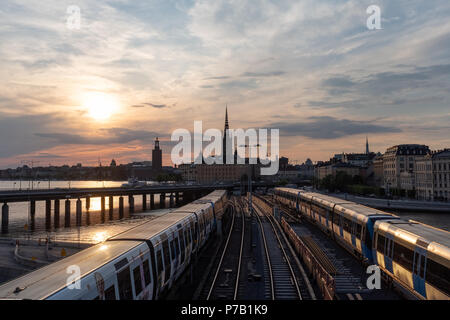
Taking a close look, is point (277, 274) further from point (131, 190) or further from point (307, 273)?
point (131, 190)

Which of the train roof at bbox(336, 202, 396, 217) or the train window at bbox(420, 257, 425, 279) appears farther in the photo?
the train roof at bbox(336, 202, 396, 217)

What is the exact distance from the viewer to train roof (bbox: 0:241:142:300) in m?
7.36

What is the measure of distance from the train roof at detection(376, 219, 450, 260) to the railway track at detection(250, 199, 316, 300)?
488 cm

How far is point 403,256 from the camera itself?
14.3m

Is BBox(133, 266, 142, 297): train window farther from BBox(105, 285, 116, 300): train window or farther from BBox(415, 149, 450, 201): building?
BBox(415, 149, 450, 201): building

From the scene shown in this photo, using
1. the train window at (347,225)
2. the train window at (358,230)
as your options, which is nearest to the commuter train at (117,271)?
the train window at (358,230)

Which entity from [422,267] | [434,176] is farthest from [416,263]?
[434,176]

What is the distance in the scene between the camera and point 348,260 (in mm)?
23172

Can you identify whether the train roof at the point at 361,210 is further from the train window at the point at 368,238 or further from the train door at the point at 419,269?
the train door at the point at 419,269

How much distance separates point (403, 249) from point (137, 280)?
1092cm

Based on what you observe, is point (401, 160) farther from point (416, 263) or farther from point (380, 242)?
point (416, 263)

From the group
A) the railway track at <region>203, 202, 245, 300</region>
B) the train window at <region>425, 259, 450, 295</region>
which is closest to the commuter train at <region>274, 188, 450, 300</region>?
the train window at <region>425, 259, 450, 295</region>

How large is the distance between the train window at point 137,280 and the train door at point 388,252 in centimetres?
1122

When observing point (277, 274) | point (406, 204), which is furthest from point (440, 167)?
point (277, 274)
